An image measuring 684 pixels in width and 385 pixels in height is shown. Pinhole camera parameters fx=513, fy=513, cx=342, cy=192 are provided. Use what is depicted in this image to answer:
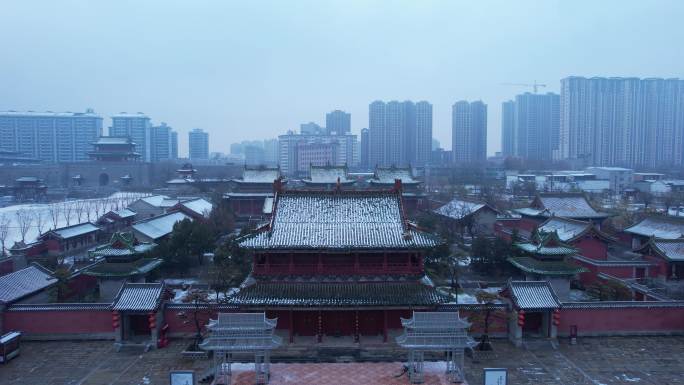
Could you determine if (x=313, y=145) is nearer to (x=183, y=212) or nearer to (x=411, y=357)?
(x=183, y=212)

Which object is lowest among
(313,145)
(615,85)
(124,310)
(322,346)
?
(322,346)

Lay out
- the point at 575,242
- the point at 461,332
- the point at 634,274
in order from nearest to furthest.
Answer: the point at 461,332 → the point at 634,274 → the point at 575,242

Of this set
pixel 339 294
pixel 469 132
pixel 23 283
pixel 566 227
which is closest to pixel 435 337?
pixel 339 294

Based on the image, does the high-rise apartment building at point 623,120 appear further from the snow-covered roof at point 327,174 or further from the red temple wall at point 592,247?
the red temple wall at point 592,247

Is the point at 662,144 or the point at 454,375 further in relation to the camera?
the point at 662,144

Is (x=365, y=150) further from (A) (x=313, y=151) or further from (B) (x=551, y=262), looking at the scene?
(B) (x=551, y=262)

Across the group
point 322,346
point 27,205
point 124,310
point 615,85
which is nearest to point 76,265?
point 124,310
